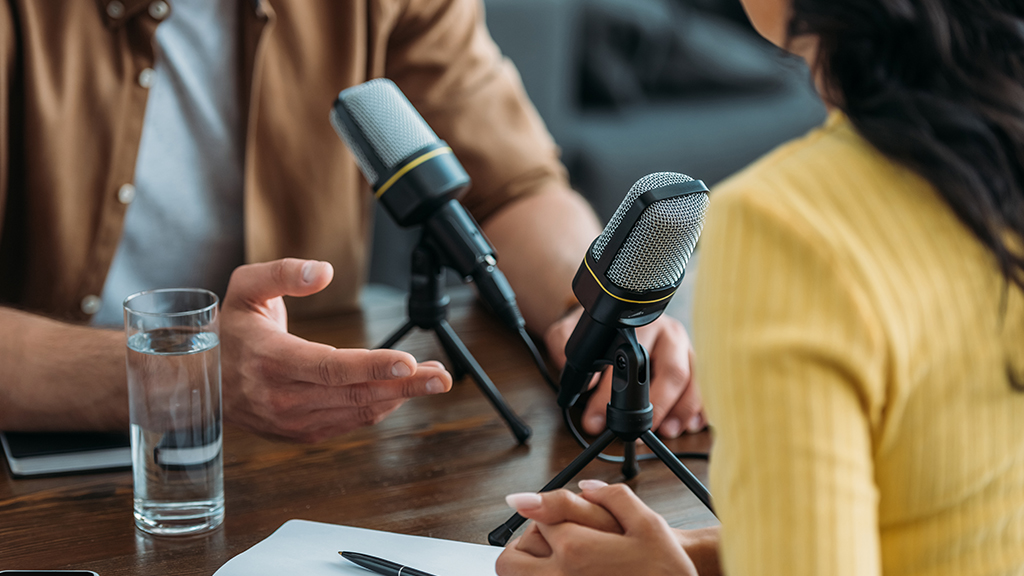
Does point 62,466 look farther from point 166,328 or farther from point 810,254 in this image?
point 810,254

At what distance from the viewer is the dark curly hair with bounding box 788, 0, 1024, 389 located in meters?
0.44

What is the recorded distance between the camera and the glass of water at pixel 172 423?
2.40ft

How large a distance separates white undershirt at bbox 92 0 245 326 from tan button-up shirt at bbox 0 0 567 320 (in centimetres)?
3

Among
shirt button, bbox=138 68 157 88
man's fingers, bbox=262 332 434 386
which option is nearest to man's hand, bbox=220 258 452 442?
man's fingers, bbox=262 332 434 386

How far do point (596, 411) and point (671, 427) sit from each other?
2.9 inches

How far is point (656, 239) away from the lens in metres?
0.65

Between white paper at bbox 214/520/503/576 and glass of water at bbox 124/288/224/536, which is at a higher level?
glass of water at bbox 124/288/224/536

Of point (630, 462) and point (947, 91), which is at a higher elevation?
point (947, 91)

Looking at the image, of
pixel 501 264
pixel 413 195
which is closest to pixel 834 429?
pixel 413 195

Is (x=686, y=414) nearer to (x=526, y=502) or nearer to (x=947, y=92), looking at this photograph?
(x=526, y=502)

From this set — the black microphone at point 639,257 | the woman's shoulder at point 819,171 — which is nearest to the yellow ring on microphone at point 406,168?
the black microphone at point 639,257

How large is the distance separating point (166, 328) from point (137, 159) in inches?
22.5

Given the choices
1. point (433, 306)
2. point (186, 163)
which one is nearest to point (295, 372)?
point (433, 306)

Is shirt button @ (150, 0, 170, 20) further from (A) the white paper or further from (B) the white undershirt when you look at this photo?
(A) the white paper
